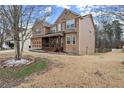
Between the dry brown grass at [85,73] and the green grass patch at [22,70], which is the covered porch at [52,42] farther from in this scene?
the dry brown grass at [85,73]

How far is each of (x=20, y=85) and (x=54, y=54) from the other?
1457 millimetres

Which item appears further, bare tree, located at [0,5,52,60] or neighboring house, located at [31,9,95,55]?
neighboring house, located at [31,9,95,55]

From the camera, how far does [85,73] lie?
3.61 m

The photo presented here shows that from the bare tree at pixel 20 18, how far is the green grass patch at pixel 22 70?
1.21 ft

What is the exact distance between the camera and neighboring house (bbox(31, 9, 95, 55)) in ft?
14.0

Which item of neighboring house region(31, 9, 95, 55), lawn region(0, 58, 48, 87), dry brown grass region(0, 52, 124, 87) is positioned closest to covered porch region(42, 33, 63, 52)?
neighboring house region(31, 9, 95, 55)

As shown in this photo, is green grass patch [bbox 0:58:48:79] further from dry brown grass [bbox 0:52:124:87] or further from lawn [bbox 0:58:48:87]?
dry brown grass [bbox 0:52:124:87]

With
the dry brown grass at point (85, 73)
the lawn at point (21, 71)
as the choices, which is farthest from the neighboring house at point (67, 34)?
the lawn at point (21, 71)

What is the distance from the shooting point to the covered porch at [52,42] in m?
4.78

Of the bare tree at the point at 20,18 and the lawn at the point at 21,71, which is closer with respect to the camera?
the lawn at the point at 21,71

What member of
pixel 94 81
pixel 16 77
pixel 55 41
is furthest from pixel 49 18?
pixel 94 81

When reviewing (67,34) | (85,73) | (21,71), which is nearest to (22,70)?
(21,71)

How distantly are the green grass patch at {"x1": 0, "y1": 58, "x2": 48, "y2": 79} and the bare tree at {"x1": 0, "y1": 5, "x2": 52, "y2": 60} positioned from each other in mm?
370

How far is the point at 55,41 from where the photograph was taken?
507 cm
